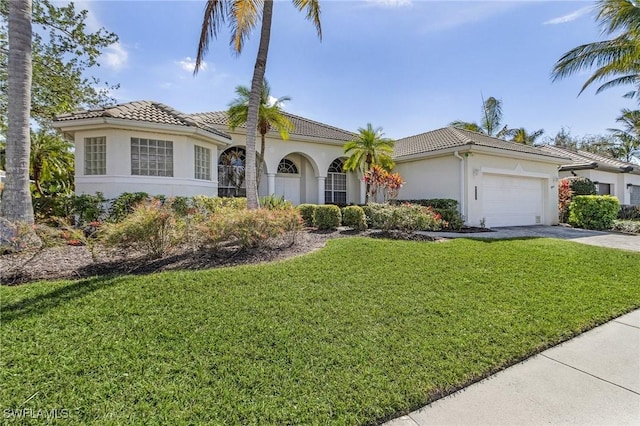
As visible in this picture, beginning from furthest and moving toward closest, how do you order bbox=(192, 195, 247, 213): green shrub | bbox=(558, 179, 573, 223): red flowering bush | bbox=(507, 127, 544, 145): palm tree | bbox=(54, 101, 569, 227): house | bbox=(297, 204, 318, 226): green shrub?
bbox=(507, 127, 544, 145): palm tree → bbox=(558, 179, 573, 223): red flowering bush → bbox=(297, 204, 318, 226): green shrub → bbox=(54, 101, 569, 227): house → bbox=(192, 195, 247, 213): green shrub

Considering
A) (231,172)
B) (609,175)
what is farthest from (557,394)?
(609,175)

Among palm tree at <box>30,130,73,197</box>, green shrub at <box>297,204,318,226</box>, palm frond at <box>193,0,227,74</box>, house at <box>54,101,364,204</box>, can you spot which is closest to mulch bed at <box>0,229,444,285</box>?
green shrub at <box>297,204,318,226</box>

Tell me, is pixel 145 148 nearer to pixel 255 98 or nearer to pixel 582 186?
pixel 255 98

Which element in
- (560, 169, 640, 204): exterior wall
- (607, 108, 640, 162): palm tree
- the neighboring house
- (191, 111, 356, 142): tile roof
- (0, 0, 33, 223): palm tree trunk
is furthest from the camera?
(607, 108, 640, 162): palm tree

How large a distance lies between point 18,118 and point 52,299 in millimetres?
5349

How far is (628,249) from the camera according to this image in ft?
31.9

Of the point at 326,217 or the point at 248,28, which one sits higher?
the point at 248,28

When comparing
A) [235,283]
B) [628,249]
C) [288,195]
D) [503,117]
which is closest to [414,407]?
[235,283]

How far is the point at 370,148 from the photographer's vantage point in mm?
16266

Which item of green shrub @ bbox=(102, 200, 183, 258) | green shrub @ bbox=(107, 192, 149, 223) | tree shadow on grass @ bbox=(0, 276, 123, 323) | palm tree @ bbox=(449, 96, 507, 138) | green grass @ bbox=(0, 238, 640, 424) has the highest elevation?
palm tree @ bbox=(449, 96, 507, 138)

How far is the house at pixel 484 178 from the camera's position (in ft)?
47.6

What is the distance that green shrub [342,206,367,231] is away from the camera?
448 inches

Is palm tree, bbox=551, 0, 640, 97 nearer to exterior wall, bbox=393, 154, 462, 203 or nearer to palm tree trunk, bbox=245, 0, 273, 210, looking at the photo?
exterior wall, bbox=393, 154, 462, 203

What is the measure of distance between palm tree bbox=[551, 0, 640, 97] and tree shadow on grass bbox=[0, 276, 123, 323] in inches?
774
